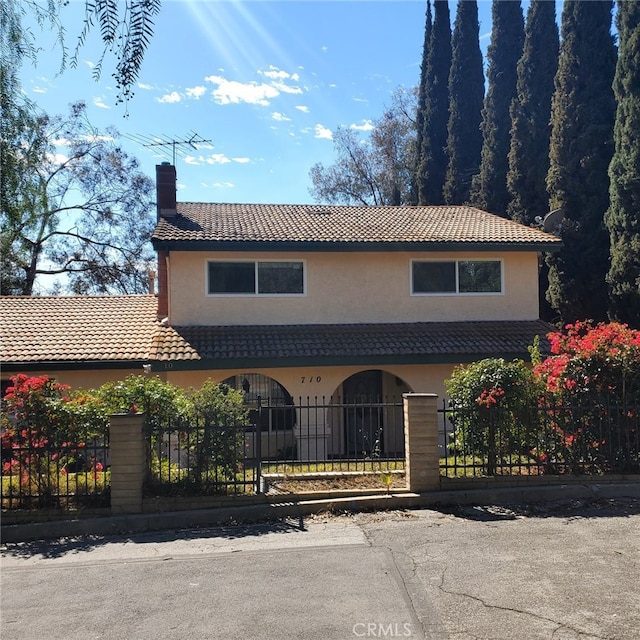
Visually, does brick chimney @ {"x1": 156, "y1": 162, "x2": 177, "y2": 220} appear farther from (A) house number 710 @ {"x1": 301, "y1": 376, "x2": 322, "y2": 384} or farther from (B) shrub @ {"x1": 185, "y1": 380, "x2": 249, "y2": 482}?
(B) shrub @ {"x1": 185, "y1": 380, "x2": 249, "y2": 482}

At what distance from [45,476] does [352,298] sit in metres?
8.51

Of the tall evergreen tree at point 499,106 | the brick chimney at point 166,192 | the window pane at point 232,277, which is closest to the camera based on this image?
the window pane at point 232,277

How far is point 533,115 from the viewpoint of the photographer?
947 inches


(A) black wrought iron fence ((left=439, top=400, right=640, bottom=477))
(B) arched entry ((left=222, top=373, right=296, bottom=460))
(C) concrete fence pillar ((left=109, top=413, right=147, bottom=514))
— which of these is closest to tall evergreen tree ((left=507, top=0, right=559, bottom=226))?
(B) arched entry ((left=222, top=373, right=296, bottom=460))

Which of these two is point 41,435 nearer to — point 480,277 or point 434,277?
point 434,277

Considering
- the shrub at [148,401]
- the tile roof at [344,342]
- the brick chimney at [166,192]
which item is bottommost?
the shrub at [148,401]

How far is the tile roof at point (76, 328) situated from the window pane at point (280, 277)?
3174 millimetres

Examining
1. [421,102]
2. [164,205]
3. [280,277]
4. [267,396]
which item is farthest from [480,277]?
[421,102]

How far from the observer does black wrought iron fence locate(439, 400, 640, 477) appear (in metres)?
7.86

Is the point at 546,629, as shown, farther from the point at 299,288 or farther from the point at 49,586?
the point at 299,288

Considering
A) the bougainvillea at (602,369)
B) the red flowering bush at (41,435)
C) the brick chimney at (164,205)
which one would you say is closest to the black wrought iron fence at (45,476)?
the red flowering bush at (41,435)

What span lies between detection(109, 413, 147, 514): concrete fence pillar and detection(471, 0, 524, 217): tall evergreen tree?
22.9m

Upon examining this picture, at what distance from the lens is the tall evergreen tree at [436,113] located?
32000 mm

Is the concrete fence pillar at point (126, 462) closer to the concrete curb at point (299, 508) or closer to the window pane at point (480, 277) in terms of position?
the concrete curb at point (299, 508)
